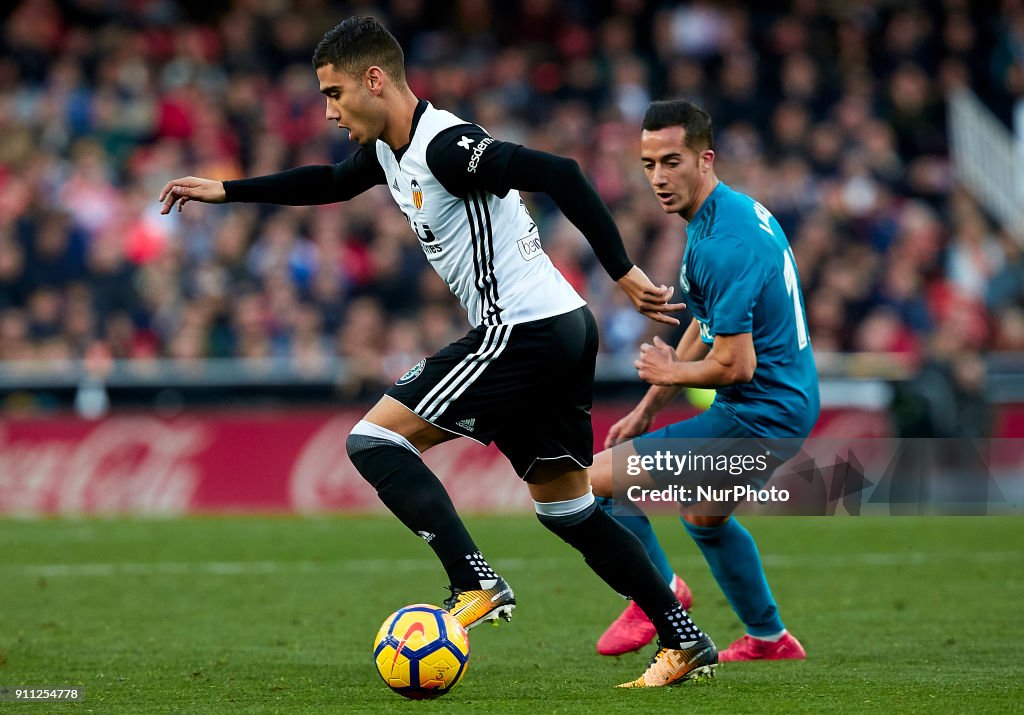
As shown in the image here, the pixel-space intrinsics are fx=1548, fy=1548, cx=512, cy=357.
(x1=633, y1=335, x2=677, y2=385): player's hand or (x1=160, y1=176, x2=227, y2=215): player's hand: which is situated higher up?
(x1=160, y1=176, x2=227, y2=215): player's hand

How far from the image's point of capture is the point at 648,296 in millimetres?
5402

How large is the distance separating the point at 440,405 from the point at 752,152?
46.0ft

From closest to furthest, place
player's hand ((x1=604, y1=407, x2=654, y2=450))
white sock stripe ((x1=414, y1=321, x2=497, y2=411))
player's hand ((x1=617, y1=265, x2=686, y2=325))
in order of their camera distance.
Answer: player's hand ((x1=617, y1=265, x2=686, y2=325))
white sock stripe ((x1=414, y1=321, x2=497, y2=411))
player's hand ((x1=604, y1=407, x2=654, y2=450))

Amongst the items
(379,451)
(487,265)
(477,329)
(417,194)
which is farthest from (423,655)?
(417,194)

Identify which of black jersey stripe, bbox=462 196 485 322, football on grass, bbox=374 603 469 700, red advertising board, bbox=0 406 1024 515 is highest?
black jersey stripe, bbox=462 196 485 322

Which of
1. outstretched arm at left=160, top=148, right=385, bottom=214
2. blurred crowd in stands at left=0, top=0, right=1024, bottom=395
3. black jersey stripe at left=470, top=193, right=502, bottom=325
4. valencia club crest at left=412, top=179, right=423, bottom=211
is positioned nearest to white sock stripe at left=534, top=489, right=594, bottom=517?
black jersey stripe at left=470, top=193, right=502, bottom=325

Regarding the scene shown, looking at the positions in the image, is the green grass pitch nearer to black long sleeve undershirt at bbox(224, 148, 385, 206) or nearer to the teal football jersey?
the teal football jersey

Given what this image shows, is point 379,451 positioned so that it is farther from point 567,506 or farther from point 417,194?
point 417,194

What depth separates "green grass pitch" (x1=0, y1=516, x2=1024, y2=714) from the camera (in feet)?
18.6

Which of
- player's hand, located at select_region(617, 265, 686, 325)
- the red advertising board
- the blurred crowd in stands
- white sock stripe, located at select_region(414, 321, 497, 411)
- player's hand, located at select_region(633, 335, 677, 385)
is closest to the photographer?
player's hand, located at select_region(617, 265, 686, 325)

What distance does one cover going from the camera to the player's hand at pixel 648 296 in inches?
213

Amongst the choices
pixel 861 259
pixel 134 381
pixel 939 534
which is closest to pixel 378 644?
pixel 939 534

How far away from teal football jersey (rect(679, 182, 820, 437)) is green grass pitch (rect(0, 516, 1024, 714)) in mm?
1079

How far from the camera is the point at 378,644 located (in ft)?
18.4
